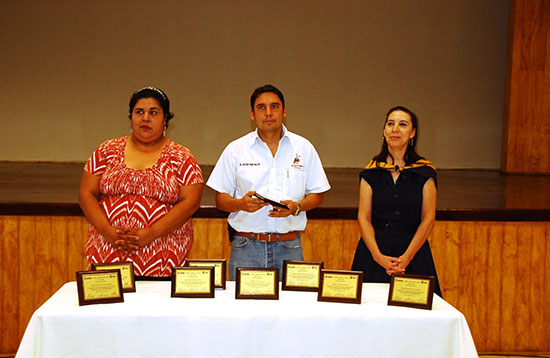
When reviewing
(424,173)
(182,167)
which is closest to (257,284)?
(182,167)

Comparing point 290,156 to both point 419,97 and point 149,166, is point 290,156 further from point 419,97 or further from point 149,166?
point 419,97

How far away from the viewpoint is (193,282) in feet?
6.06

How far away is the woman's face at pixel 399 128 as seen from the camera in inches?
90.9

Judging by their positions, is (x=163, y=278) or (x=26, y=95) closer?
(x=163, y=278)

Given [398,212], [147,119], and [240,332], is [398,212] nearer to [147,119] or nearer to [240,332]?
[240,332]

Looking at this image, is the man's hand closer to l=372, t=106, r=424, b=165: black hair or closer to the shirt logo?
the shirt logo

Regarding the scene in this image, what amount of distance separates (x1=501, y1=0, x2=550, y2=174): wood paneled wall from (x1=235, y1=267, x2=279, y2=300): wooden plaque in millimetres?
6671

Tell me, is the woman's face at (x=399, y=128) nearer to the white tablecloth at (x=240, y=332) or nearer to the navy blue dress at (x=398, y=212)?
the navy blue dress at (x=398, y=212)

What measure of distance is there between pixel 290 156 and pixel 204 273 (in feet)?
2.43

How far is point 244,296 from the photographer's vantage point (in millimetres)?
1824

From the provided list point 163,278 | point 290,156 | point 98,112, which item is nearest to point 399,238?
point 290,156

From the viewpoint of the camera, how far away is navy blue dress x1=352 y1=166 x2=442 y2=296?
7.70 feet

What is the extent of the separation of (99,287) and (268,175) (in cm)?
89

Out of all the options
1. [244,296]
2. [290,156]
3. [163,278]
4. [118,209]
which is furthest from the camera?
[290,156]
